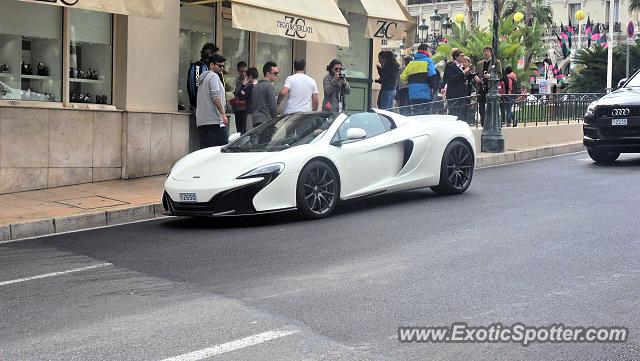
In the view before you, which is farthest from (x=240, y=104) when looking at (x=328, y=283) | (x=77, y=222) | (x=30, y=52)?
(x=328, y=283)

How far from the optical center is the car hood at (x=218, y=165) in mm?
9828

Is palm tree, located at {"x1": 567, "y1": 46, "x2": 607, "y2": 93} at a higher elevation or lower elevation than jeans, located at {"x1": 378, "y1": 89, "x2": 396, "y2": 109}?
higher

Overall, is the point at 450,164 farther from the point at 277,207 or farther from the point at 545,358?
the point at 545,358

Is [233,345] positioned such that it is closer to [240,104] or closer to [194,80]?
[194,80]

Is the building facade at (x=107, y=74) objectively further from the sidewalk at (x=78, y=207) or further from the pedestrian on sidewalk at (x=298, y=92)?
the pedestrian on sidewalk at (x=298, y=92)

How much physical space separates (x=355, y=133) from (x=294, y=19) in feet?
17.1

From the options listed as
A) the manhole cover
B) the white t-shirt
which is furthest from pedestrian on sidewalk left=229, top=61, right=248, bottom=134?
the manhole cover

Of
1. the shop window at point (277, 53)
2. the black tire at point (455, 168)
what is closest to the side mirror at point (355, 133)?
the black tire at point (455, 168)

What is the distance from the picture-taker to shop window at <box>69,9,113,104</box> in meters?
13.8

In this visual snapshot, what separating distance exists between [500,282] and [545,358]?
182 centimetres

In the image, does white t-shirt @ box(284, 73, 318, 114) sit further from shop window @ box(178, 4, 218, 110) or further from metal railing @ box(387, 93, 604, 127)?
metal railing @ box(387, 93, 604, 127)

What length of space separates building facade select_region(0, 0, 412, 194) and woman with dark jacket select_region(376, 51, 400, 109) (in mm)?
1515

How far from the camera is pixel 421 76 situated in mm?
17875

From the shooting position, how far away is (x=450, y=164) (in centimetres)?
1188
